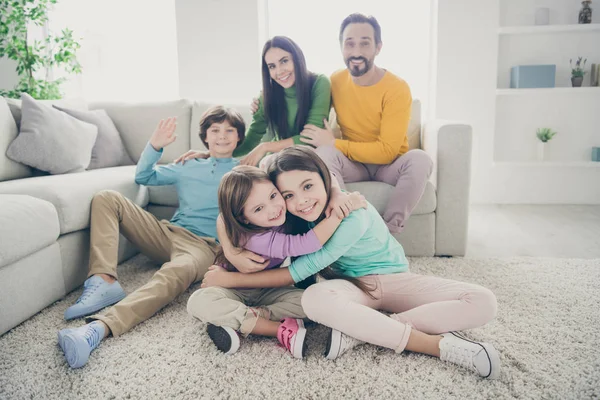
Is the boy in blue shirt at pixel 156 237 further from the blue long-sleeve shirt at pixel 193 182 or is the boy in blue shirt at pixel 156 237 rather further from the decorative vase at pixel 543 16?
the decorative vase at pixel 543 16

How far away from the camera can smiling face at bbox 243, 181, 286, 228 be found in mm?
1281

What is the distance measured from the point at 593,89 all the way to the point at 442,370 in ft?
10.4

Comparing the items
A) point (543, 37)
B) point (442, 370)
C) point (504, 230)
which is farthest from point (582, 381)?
point (543, 37)

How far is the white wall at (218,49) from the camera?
3.80 meters

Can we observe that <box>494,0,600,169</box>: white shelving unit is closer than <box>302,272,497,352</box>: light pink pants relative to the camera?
No

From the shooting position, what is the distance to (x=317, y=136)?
206 cm

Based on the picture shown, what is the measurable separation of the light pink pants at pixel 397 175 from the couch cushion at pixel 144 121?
1.02 metres

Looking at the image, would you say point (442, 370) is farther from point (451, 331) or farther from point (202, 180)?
point (202, 180)

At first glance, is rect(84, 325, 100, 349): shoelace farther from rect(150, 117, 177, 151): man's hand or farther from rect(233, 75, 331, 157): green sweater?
rect(233, 75, 331, 157): green sweater

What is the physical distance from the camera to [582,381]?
41.8 inches

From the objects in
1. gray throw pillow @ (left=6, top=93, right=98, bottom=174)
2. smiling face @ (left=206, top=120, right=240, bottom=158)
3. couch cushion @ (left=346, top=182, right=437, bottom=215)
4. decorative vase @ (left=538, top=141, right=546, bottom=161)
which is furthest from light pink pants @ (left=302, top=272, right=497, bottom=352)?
decorative vase @ (left=538, top=141, right=546, bottom=161)

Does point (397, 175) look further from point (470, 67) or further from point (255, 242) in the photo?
point (470, 67)

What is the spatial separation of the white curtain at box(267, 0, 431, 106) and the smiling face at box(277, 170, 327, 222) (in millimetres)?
2634

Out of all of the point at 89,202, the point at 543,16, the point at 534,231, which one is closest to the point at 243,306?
the point at 89,202
